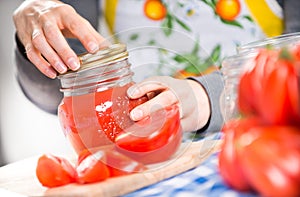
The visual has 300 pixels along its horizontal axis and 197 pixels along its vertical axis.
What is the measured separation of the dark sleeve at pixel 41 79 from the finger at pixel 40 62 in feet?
0.25

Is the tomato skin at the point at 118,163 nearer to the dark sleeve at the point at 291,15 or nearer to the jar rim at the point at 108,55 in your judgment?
the jar rim at the point at 108,55

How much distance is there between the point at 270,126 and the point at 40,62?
0.38m

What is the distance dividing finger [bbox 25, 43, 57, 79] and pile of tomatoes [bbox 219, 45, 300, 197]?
31 cm

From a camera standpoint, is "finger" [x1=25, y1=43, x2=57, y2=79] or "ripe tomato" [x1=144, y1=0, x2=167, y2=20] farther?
"ripe tomato" [x1=144, y1=0, x2=167, y2=20]

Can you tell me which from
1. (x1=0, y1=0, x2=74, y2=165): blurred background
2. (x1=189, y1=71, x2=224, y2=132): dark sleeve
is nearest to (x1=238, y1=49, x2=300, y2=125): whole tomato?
(x1=189, y1=71, x2=224, y2=132): dark sleeve

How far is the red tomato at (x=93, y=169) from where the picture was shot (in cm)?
48

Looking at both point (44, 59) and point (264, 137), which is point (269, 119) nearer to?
point (264, 137)

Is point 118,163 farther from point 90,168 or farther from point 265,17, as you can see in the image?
point 265,17

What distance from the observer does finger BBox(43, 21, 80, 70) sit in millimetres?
518

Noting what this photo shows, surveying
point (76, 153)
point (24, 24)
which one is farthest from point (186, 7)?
point (76, 153)

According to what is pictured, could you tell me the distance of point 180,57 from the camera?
463 mm

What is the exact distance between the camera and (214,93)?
45 cm

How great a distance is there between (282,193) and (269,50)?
9 centimetres

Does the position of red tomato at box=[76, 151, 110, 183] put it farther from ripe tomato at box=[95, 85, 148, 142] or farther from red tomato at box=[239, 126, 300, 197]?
red tomato at box=[239, 126, 300, 197]
